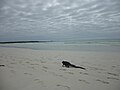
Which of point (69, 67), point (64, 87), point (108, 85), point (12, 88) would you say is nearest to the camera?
point (12, 88)

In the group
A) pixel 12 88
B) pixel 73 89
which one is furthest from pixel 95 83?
pixel 12 88

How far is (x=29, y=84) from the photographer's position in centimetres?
339

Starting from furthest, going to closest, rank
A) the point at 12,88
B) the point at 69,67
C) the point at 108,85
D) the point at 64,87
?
the point at 69,67, the point at 108,85, the point at 64,87, the point at 12,88

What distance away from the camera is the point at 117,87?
132 inches

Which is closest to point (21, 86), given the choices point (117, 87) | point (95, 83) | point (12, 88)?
point (12, 88)

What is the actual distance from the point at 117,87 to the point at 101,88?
0.56m

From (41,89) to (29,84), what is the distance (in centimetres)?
53

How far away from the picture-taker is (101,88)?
3260 mm

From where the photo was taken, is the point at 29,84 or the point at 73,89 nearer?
the point at 73,89

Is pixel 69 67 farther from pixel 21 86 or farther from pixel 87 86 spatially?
pixel 21 86

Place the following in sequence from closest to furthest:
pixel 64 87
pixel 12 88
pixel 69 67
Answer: pixel 12 88, pixel 64 87, pixel 69 67

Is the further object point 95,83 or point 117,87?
point 95,83

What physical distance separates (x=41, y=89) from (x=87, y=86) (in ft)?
4.76

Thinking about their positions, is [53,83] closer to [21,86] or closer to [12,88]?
[21,86]
